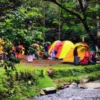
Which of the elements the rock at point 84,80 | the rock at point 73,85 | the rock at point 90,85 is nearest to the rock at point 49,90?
the rock at point 73,85

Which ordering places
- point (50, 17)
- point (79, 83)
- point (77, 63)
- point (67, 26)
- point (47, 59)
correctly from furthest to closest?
point (50, 17), point (47, 59), point (77, 63), point (79, 83), point (67, 26)

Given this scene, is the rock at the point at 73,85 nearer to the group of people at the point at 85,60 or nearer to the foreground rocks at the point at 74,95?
the foreground rocks at the point at 74,95

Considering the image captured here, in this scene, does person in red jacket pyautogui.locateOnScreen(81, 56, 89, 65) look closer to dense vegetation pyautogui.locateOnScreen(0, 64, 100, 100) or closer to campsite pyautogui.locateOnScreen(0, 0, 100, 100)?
campsite pyautogui.locateOnScreen(0, 0, 100, 100)

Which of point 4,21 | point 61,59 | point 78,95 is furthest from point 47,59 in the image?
point 4,21

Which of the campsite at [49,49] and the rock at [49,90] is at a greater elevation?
the campsite at [49,49]

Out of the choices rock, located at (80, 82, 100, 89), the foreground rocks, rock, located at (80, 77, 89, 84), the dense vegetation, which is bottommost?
rock, located at (80, 82, 100, 89)

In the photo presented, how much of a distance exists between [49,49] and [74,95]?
34.8ft

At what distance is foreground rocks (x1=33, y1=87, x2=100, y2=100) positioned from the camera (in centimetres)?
1068

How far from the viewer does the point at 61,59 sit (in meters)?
20.2

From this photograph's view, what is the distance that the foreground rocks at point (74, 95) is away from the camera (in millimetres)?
10680

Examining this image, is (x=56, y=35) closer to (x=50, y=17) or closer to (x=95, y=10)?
(x=50, y=17)

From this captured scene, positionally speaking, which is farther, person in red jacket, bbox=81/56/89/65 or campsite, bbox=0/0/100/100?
person in red jacket, bbox=81/56/89/65

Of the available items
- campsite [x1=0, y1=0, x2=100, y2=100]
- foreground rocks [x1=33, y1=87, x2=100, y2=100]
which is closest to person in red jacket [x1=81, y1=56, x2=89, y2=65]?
campsite [x1=0, y1=0, x2=100, y2=100]

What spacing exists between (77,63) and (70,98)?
6.80m
